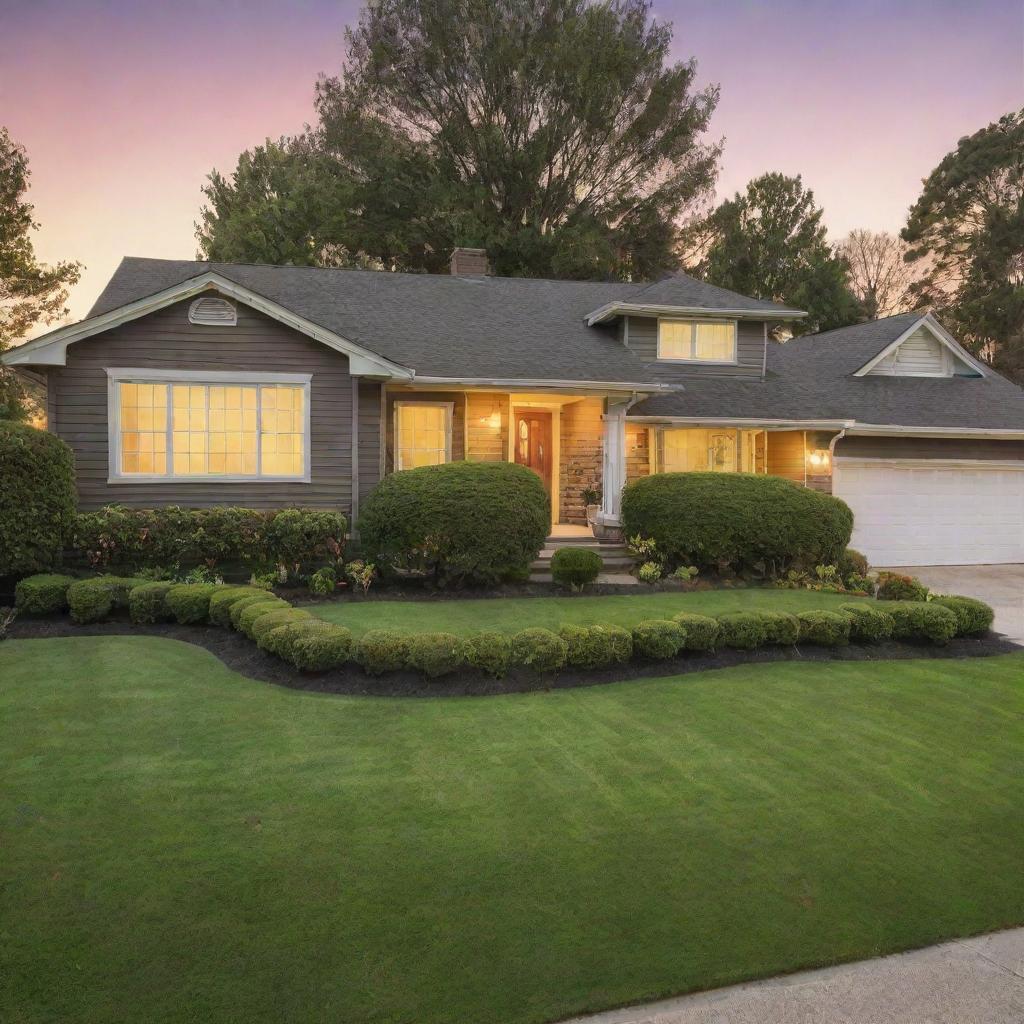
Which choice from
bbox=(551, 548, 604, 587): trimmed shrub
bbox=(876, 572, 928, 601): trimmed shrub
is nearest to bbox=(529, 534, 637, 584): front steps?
bbox=(551, 548, 604, 587): trimmed shrub

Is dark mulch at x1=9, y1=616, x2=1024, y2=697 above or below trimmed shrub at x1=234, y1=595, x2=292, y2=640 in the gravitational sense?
below

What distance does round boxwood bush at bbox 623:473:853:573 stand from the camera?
12469mm

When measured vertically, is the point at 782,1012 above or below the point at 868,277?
below

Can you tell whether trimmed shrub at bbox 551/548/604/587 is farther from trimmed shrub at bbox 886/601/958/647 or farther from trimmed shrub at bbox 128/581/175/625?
trimmed shrub at bbox 128/581/175/625

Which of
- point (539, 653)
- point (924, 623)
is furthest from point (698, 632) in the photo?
point (924, 623)

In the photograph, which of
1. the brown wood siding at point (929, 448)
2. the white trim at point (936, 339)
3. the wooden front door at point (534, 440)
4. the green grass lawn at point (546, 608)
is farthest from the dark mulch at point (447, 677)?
the white trim at point (936, 339)

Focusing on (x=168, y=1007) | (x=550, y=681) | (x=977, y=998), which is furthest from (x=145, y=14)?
(x=977, y=998)

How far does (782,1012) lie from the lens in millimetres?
3064

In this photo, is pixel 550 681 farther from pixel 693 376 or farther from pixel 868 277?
pixel 868 277

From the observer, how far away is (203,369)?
12273 millimetres

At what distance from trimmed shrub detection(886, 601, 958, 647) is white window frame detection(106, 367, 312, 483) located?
8.61 m

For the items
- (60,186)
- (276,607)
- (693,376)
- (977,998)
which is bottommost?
(977,998)

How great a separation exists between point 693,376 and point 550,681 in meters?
11.2

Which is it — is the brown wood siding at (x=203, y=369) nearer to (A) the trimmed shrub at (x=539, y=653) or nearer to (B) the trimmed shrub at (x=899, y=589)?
(A) the trimmed shrub at (x=539, y=653)
